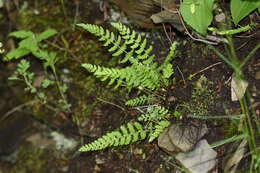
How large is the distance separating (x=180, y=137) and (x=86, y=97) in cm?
112

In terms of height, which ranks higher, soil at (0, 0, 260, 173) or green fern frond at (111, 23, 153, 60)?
green fern frond at (111, 23, 153, 60)

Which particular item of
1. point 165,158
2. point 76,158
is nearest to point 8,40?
point 76,158

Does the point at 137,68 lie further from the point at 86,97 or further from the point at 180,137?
the point at 86,97

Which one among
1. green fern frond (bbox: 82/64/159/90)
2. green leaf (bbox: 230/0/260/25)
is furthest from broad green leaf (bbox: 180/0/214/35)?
green fern frond (bbox: 82/64/159/90)

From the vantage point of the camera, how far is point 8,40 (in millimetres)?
4031

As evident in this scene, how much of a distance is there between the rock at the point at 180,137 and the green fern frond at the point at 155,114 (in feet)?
0.33

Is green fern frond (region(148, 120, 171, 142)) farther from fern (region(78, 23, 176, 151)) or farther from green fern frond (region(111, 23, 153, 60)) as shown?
green fern frond (region(111, 23, 153, 60))

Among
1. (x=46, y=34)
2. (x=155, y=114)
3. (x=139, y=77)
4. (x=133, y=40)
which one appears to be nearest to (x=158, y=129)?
(x=155, y=114)

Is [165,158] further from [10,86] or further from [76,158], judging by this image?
[10,86]

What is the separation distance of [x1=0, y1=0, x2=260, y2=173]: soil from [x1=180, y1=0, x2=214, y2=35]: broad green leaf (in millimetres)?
243

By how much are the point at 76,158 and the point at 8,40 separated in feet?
5.34

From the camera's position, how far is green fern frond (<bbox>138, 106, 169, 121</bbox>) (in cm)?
248

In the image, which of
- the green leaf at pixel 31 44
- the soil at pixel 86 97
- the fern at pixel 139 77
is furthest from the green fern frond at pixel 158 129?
the green leaf at pixel 31 44

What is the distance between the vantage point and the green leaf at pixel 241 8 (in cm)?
233
